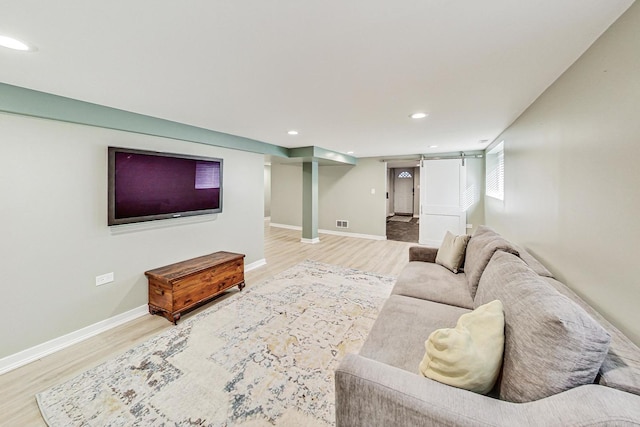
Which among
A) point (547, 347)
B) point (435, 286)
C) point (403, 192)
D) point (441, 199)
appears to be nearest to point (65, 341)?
point (435, 286)

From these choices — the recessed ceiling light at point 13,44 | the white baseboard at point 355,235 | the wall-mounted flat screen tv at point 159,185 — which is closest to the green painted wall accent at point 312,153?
the wall-mounted flat screen tv at point 159,185

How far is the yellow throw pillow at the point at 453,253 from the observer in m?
2.72

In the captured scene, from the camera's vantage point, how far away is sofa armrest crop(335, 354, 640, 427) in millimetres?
771

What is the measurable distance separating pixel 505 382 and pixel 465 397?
0.22 metres

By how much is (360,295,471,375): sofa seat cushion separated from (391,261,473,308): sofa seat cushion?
11cm

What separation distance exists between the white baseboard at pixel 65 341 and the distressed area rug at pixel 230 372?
609 millimetres

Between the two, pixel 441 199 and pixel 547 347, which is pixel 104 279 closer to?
pixel 547 347

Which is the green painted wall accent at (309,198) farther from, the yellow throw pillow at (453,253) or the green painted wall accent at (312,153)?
the yellow throw pillow at (453,253)

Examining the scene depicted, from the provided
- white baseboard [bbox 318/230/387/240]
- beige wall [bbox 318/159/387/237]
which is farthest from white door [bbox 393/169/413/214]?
white baseboard [bbox 318/230/387/240]

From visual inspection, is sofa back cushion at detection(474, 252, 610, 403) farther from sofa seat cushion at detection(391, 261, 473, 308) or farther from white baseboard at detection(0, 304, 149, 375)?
white baseboard at detection(0, 304, 149, 375)

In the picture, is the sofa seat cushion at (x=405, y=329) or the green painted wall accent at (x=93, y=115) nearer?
the sofa seat cushion at (x=405, y=329)

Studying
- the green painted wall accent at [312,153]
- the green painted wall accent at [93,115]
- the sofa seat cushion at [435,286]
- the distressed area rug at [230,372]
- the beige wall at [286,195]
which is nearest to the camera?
the distressed area rug at [230,372]

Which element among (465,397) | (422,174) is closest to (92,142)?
(465,397)

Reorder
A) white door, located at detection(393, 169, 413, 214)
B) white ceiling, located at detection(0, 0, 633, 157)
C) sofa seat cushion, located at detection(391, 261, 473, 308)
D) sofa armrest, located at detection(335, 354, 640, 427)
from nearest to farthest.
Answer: sofa armrest, located at detection(335, 354, 640, 427)
white ceiling, located at detection(0, 0, 633, 157)
sofa seat cushion, located at detection(391, 261, 473, 308)
white door, located at detection(393, 169, 413, 214)
